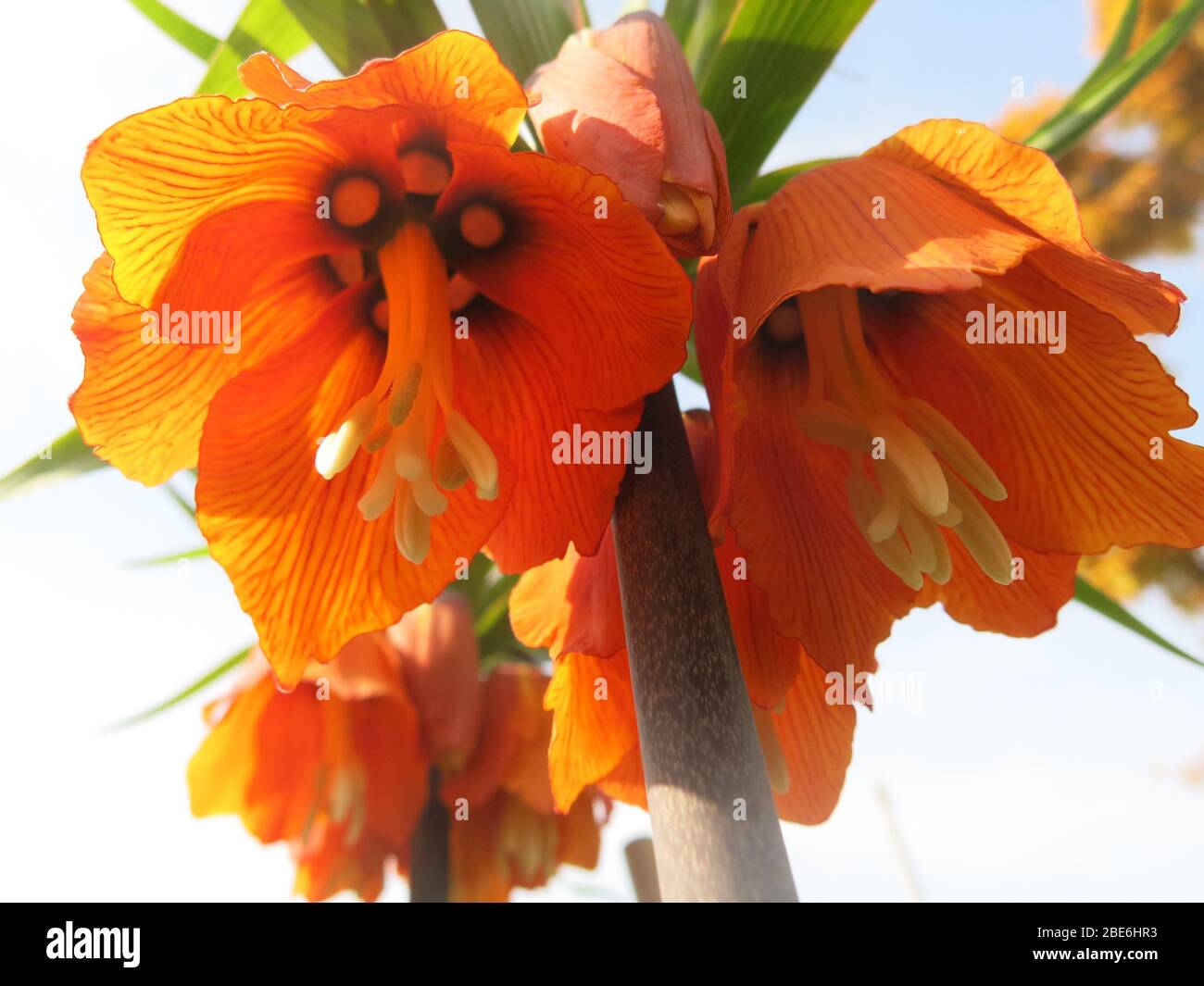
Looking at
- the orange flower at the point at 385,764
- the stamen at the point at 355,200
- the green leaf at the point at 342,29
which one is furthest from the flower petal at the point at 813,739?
the orange flower at the point at 385,764

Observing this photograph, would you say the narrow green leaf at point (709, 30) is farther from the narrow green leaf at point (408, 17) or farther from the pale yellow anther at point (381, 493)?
the pale yellow anther at point (381, 493)

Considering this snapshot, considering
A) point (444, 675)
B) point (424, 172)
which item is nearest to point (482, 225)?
point (424, 172)

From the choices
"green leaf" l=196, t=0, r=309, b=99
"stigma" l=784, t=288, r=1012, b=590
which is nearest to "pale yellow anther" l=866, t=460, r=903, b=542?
"stigma" l=784, t=288, r=1012, b=590

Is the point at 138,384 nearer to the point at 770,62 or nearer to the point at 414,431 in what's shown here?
the point at 414,431

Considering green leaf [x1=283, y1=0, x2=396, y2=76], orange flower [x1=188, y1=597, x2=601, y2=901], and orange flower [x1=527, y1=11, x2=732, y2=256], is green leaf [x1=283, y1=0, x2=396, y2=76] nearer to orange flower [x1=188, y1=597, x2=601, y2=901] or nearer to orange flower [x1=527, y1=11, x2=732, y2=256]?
orange flower [x1=527, y1=11, x2=732, y2=256]
